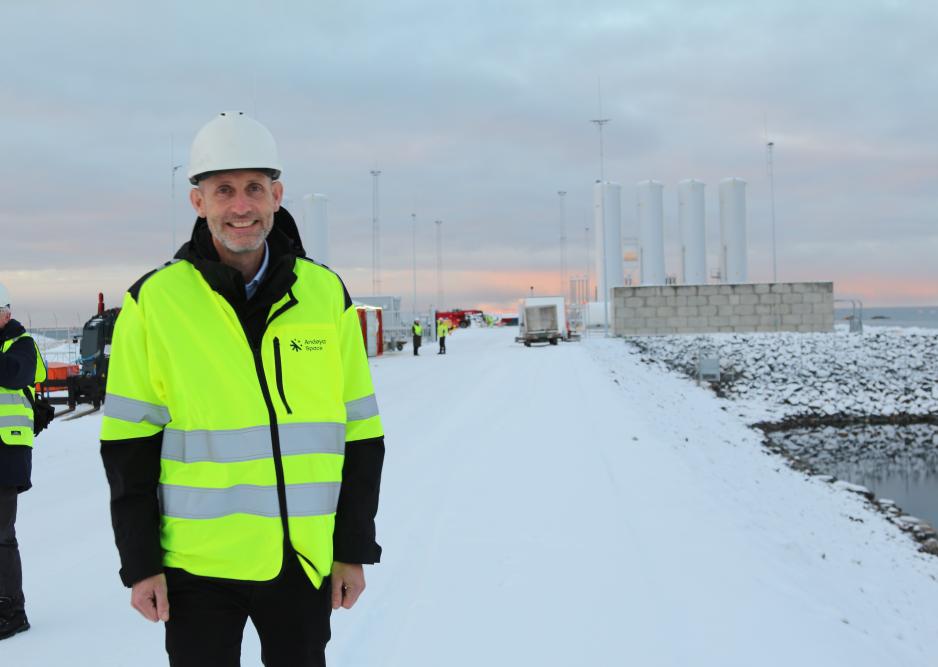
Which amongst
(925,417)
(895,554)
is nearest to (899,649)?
(895,554)

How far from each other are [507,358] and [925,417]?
14.8 m

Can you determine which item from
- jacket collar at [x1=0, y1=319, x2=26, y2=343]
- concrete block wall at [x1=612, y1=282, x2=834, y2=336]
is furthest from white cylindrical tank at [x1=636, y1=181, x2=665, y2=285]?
jacket collar at [x1=0, y1=319, x2=26, y2=343]

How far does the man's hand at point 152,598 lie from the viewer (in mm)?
2492

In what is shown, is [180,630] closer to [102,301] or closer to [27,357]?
[27,357]

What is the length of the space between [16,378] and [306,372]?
3.16 meters

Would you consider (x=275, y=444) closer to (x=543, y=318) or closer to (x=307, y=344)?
(x=307, y=344)

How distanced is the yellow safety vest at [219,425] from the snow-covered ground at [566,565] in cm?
240

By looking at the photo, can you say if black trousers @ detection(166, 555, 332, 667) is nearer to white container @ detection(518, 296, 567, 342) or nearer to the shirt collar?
the shirt collar

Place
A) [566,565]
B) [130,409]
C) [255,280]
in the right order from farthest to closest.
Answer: [566,565] < [255,280] < [130,409]

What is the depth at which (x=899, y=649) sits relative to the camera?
21.6ft

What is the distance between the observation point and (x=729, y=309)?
4388cm

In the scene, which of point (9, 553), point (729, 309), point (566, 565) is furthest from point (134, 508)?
point (729, 309)

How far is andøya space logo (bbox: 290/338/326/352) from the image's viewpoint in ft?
8.76

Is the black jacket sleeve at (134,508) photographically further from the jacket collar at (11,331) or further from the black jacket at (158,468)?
the jacket collar at (11,331)
